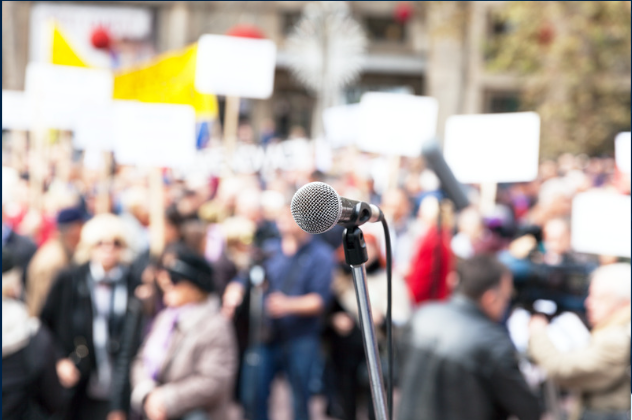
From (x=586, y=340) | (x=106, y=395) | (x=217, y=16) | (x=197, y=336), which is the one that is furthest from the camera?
(x=217, y=16)

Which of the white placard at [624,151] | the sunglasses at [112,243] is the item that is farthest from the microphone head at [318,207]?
the sunglasses at [112,243]

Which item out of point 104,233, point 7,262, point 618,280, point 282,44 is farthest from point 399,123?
point 282,44

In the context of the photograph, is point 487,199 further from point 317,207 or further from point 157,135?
point 317,207

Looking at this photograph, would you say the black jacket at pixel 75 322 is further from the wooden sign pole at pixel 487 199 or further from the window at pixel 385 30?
the window at pixel 385 30

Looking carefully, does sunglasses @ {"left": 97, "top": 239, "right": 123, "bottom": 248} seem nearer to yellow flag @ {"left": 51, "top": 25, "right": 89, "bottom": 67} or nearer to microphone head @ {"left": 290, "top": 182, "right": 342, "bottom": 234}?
microphone head @ {"left": 290, "top": 182, "right": 342, "bottom": 234}

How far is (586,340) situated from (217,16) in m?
23.9

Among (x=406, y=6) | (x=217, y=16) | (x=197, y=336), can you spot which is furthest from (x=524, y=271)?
(x=217, y=16)

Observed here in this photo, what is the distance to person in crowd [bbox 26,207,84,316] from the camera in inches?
203

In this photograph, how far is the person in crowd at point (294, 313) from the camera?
504 centimetres

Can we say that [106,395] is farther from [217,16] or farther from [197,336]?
[217,16]

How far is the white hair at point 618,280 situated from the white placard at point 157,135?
3689 mm

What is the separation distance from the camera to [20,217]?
7336 mm

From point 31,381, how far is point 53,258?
1863 mm

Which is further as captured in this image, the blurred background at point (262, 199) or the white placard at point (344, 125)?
the white placard at point (344, 125)
